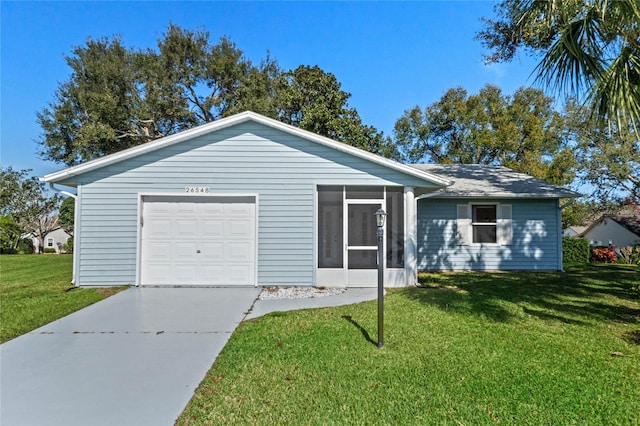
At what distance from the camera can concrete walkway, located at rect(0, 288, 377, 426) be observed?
2.96m

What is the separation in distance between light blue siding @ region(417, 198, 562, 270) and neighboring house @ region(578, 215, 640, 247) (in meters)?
17.1

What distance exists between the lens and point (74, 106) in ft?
65.6

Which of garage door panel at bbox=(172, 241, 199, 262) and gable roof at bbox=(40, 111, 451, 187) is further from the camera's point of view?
garage door panel at bbox=(172, 241, 199, 262)

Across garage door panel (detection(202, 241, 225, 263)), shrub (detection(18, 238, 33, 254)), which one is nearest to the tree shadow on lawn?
garage door panel (detection(202, 241, 225, 263))

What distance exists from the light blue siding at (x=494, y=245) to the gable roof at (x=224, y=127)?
3.32m

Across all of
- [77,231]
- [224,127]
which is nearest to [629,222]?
[224,127]

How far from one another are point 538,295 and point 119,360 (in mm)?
8057

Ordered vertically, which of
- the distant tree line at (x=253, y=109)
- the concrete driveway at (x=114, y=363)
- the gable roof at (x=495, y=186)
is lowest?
the concrete driveway at (x=114, y=363)

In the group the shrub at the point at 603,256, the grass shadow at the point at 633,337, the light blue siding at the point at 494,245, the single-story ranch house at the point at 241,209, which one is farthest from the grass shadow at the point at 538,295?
the shrub at the point at 603,256

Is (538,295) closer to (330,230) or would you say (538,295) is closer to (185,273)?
(330,230)

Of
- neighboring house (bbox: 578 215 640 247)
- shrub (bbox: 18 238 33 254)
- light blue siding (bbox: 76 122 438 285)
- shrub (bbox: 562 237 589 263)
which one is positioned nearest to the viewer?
light blue siding (bbox: 76 122 438 285)

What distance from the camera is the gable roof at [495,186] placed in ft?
36.3

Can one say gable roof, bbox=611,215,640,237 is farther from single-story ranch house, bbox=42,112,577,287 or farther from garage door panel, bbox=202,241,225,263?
garage door panel, bbox=202,241,225,263

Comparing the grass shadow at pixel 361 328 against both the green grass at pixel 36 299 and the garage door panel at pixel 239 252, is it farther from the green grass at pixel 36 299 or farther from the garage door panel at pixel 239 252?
the green grass at pixel 36 299
